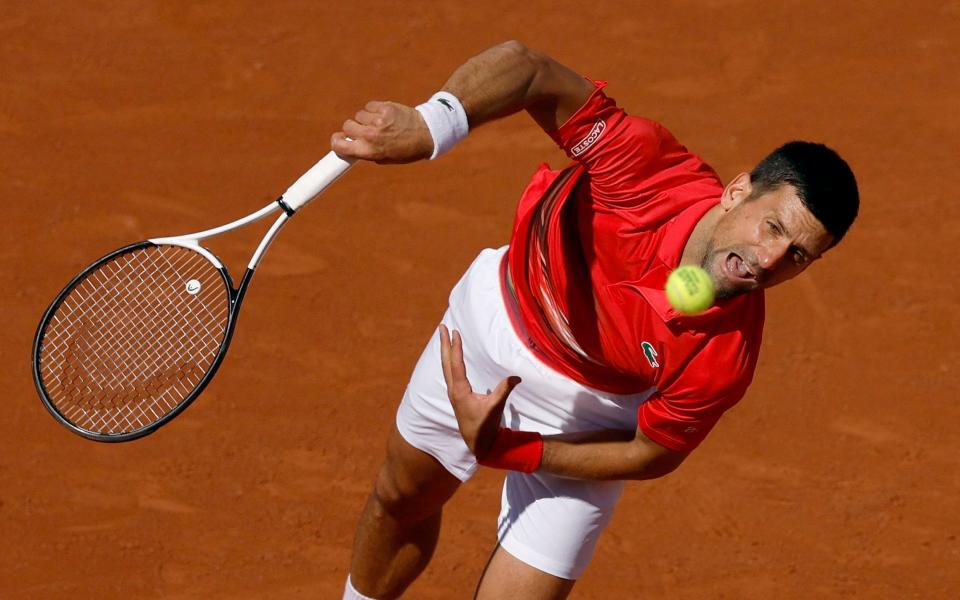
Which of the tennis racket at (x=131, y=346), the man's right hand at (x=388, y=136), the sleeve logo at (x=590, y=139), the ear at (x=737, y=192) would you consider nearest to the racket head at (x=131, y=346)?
the tennis racket at (x=131, y=346)

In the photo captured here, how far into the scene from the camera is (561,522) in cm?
457

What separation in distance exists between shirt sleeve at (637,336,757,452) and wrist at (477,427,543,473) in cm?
36

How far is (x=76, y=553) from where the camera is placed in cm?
572

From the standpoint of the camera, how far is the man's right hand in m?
3.63

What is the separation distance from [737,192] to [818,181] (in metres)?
0.28

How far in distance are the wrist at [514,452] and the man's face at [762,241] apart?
0.89 metres

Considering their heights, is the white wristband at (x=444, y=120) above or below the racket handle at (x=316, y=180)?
above

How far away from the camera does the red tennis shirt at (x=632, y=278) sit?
3928 millimetres

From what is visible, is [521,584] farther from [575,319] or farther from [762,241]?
[762,241]

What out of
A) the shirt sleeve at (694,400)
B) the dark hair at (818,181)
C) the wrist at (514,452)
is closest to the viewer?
the dark hair at (818,181)

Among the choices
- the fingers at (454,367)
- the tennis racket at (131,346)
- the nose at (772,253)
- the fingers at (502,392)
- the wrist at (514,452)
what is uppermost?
the nose at (772,253)

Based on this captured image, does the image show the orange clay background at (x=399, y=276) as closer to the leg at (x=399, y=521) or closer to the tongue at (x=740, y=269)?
the leg at (x=399, y=521)

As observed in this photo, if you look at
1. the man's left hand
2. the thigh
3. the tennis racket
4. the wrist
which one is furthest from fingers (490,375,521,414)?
the tennis racket

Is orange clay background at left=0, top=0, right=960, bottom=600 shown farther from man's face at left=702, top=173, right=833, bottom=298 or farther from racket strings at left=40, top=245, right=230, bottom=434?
man's face at left=702, top=173, right=833, bottom=298
